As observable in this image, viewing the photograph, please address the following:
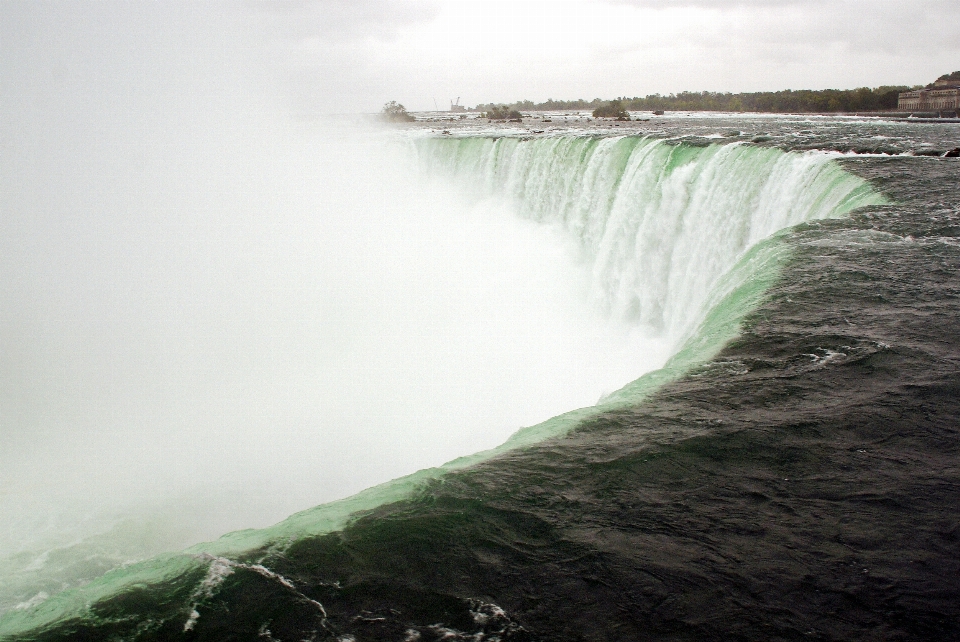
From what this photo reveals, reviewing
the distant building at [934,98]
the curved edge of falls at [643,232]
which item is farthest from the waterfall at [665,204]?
the distant building at [934,98]

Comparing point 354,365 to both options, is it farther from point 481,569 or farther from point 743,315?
point 481,569

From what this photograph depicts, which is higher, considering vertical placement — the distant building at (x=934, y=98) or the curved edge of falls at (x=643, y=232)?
the distant building at (x=934, y=98)

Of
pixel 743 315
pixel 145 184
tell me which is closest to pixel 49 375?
pixel 145 184

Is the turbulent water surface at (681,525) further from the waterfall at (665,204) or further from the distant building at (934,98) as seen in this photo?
the distant building at (934,98)

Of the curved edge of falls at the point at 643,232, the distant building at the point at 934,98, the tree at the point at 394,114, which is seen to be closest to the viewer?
the curved edge of falls at the point at 643,232

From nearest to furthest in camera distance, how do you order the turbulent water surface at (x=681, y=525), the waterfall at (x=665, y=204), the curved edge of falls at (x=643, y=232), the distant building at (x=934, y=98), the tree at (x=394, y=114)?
1. the turbulent water surface at (x=681, y=525)
2. the curved edge of falls at (x=643, y=232)
3. the waterfall at (x=665, y=204)
4. the distant building at (x=934, y=98)
5. the tree at (x=394, y=114)

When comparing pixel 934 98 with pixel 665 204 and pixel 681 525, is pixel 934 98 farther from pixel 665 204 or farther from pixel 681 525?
pixel 681 525
